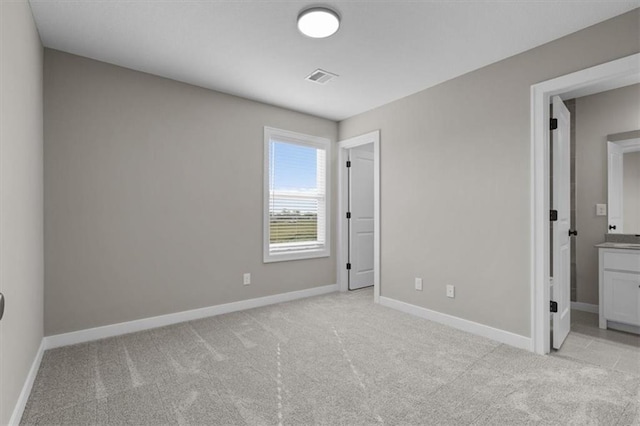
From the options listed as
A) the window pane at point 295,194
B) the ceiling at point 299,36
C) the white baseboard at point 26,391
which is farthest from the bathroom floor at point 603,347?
the white baseboard at point 26,391

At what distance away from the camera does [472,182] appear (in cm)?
305

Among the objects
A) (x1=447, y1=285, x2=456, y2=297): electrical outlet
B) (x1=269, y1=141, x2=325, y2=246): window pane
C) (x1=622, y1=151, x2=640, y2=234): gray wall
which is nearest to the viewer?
(x1=447, y1=285, x2=456, y2=297): electrical outlet

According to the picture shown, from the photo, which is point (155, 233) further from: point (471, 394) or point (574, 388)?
point (574, 388)

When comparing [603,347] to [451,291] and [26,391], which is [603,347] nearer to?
[451,291]

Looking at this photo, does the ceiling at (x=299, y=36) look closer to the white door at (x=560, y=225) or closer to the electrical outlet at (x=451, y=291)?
the white door at (x=560, y=225)

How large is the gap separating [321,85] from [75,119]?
2.25 m

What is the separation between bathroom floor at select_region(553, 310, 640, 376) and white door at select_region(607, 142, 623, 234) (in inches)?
46.4

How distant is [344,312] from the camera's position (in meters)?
3.62

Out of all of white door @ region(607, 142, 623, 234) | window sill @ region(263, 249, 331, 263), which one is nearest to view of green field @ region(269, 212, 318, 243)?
window sill @ region(263, 249, 331, 263)

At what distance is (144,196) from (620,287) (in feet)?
15.0

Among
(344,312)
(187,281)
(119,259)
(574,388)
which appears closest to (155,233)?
(119,259)

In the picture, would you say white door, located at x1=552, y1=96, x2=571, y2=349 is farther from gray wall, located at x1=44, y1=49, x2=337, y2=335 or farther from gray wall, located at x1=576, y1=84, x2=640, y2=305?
gray wall, located at x1=44, y1=49, x2=337, y2=335

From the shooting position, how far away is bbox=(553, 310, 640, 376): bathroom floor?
2.37 m

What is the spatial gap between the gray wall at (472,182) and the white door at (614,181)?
1726mm
